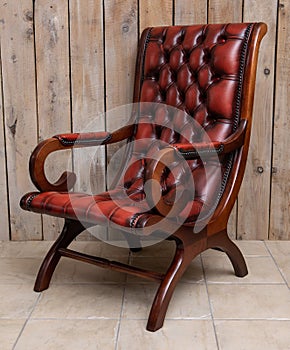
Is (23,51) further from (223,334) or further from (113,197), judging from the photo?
(223,334)

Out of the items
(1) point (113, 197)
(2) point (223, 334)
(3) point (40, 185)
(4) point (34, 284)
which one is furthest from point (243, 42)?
(4) point (34, 284)

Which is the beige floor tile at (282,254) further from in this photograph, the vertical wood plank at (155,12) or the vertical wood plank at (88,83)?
the vertical wood plank at (155,12)

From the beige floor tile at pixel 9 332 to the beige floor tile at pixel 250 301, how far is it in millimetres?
694

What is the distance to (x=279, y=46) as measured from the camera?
103 inches

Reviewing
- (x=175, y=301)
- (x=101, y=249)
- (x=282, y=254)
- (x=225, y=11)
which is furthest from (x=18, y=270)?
(x=225, y=11)

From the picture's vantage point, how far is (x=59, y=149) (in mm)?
2186

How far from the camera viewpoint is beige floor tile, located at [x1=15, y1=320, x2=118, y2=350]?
5.91ft

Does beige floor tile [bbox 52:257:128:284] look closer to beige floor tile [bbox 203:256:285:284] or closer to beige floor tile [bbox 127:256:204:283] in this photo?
beige floor tile [bbox 127:256:204:283]

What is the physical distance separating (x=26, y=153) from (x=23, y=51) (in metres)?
0.49

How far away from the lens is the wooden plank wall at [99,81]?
262cm

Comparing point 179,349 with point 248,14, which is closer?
point 179,349

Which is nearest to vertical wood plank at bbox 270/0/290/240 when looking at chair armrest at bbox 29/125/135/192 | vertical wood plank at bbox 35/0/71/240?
chair armrest at bbox 29/125/135/192

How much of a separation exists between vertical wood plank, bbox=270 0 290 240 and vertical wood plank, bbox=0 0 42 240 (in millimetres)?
1166

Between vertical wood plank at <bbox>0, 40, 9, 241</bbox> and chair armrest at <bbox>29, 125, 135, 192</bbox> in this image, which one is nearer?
chair armrest at <bbox>29, 125, 135, 192</bbox>
